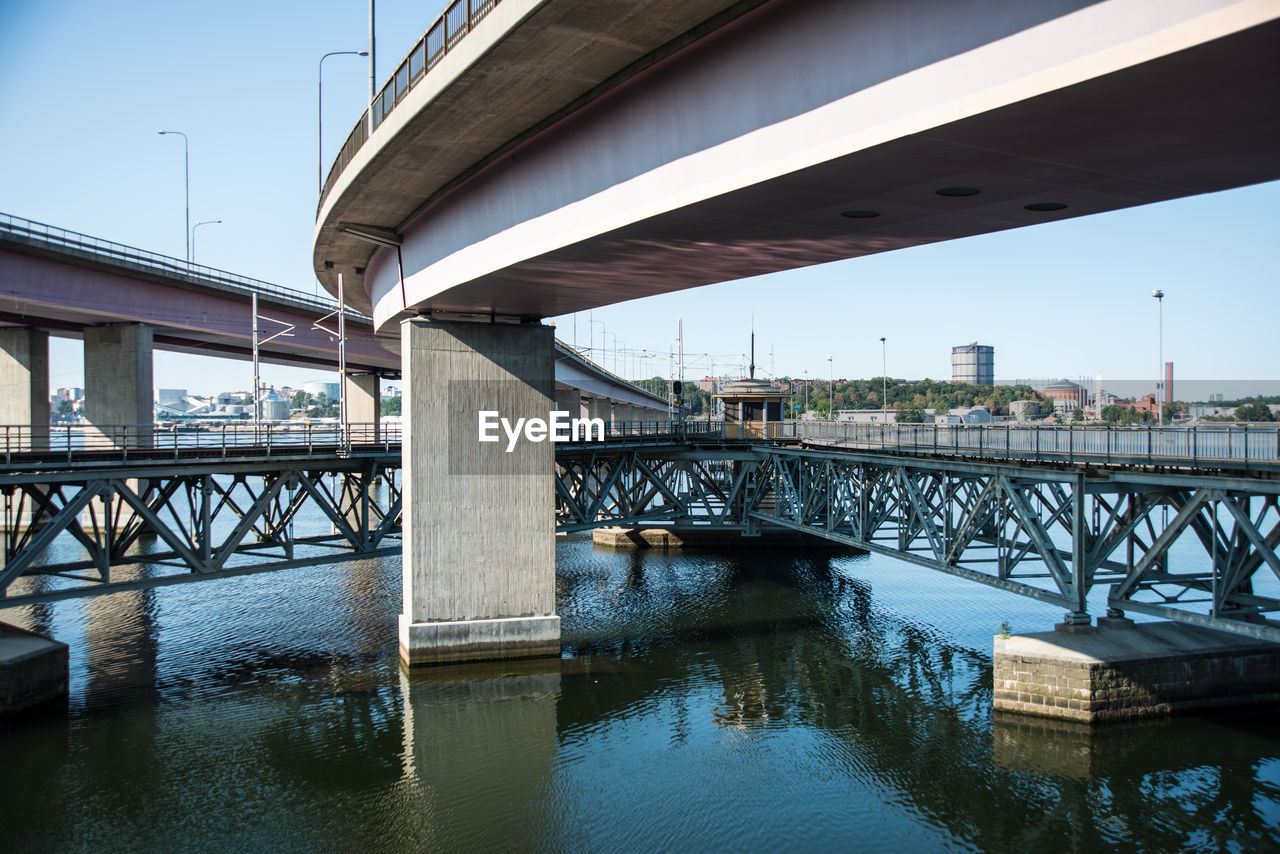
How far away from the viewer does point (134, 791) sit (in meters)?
17.3

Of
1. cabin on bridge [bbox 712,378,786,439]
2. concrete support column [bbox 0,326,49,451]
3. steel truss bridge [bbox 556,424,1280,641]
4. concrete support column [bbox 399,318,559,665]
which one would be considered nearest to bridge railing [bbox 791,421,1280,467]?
steel truss bridge [bbox 556,424,1280,641]

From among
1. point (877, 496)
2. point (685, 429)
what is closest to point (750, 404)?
point (685, 429)

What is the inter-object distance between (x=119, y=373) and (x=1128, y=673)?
144ft

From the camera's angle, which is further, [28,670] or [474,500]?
[474,500]

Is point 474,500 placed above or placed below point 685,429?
below

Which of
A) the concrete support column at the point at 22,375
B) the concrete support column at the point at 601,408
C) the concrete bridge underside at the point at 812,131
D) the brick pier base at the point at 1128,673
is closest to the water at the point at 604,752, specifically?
the brick pier base at the point at 1128,673

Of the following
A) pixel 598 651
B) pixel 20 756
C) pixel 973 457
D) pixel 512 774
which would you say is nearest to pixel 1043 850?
pixel 512 774

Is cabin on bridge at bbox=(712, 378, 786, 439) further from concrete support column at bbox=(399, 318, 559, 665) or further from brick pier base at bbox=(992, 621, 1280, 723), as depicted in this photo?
brick pier base at bbox=(992, 621, 1280, 723)

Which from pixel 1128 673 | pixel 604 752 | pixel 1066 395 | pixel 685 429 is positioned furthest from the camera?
pixel 1066 395

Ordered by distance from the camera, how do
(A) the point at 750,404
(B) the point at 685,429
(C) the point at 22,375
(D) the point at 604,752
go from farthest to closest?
(A) the point at 750,404 < (B) the point at 685,429 < (C) the point at 22,375 < (D) the point at 604,752

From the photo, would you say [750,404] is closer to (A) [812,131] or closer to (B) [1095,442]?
(B) [1095,442]

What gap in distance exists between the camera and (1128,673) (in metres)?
19.8

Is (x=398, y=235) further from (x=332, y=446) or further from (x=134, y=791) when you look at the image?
(x=134, y=791)

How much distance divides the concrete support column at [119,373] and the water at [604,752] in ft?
47.0
